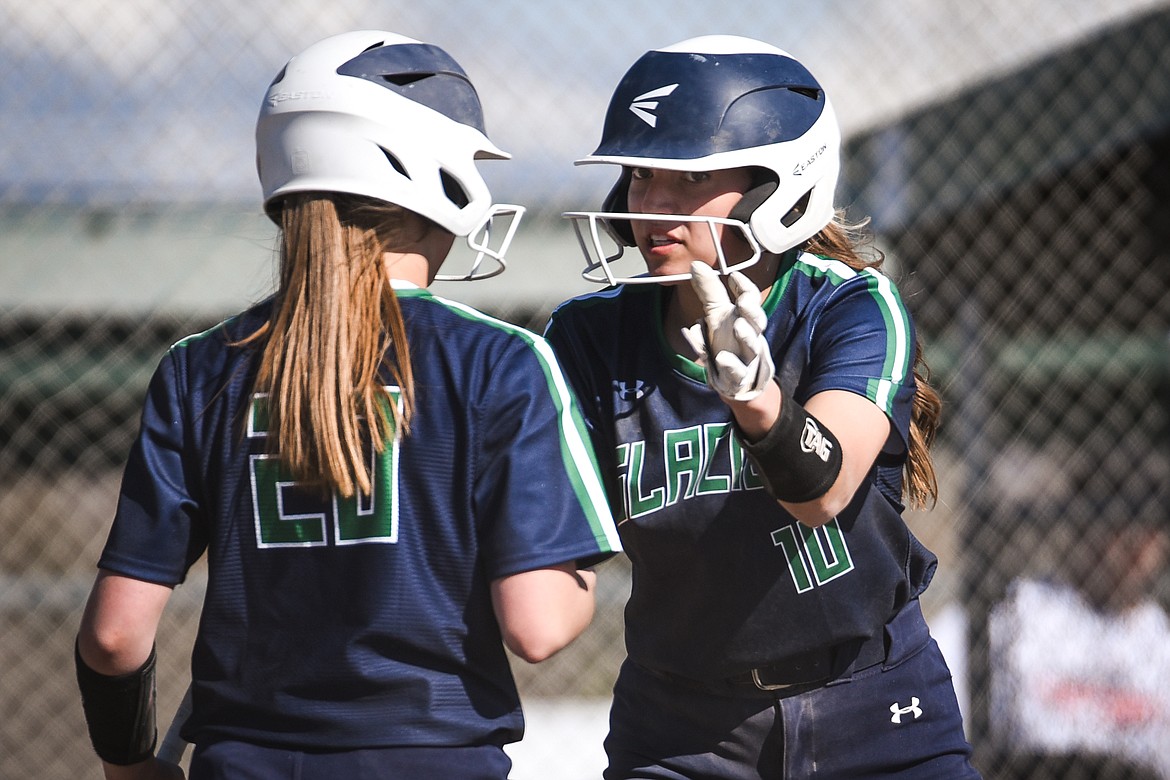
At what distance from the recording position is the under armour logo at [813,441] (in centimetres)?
161

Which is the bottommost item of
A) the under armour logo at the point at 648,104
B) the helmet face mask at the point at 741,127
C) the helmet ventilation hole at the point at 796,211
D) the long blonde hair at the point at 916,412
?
the long blonde hair at the point at 916,412

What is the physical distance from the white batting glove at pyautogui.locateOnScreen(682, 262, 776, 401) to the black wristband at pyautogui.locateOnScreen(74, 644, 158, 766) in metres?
0.84

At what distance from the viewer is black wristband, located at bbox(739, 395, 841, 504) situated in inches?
62.9

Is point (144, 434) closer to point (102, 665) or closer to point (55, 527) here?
point (102, 665)

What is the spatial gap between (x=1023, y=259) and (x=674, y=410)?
3.97 m

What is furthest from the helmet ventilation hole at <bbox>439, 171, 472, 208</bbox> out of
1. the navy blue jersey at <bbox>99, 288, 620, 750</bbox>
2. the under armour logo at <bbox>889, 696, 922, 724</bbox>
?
the under armour logo at <bbox>889, 696, 922, 724</bbox>

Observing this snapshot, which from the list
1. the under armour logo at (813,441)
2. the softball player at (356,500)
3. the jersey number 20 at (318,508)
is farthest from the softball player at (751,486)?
the jersey number 20 at (318,508)

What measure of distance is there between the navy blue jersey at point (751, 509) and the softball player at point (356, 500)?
0.41 meters

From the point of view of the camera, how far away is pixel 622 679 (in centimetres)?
217

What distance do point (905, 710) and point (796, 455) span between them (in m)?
0.62

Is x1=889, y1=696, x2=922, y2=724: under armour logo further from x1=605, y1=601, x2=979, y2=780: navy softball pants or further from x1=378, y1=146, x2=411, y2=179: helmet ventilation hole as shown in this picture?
x1=378, y1=146, x2=411, y2=179: helmet ventilation hole

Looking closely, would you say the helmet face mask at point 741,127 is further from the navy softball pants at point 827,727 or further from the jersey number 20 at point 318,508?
the navy softball pants at point 827,727

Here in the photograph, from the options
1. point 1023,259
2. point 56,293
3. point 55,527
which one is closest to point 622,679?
point 56,293

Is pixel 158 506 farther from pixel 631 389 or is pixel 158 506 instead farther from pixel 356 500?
pixel 631 389
